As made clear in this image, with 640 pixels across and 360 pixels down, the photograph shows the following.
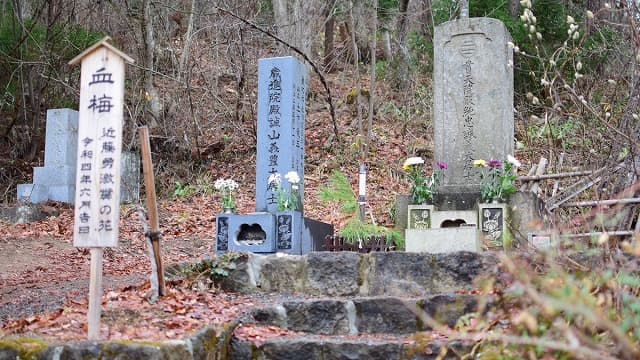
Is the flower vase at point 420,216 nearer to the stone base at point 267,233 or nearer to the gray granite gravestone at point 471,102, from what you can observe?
the gray granite gravestone at point 471,102

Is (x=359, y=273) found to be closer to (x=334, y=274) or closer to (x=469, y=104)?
(x=334, y=274)

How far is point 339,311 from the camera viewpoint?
18.7ft

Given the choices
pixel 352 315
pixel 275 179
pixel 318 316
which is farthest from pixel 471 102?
pixel 318 316

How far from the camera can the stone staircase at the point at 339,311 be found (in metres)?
4.31

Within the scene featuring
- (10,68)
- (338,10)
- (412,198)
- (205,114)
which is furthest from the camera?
(338,10)

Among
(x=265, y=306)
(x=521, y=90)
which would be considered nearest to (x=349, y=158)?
(x=521, y=90)

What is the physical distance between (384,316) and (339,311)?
362mm

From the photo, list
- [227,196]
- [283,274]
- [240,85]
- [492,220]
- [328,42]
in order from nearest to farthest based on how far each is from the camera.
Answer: [283,274], [492,220], [227,196], [240,85], [328,42]

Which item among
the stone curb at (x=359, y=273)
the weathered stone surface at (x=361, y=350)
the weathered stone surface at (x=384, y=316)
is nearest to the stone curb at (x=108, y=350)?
the weathered stone surface at (x=361, y=350)

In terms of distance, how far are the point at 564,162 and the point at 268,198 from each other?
20.5ft

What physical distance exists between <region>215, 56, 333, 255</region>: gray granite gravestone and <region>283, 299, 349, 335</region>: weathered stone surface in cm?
226

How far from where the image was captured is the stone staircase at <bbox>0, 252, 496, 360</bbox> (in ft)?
14.1

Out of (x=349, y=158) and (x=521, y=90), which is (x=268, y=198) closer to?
(x=349, y=158)

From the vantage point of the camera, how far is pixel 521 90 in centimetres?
1498
